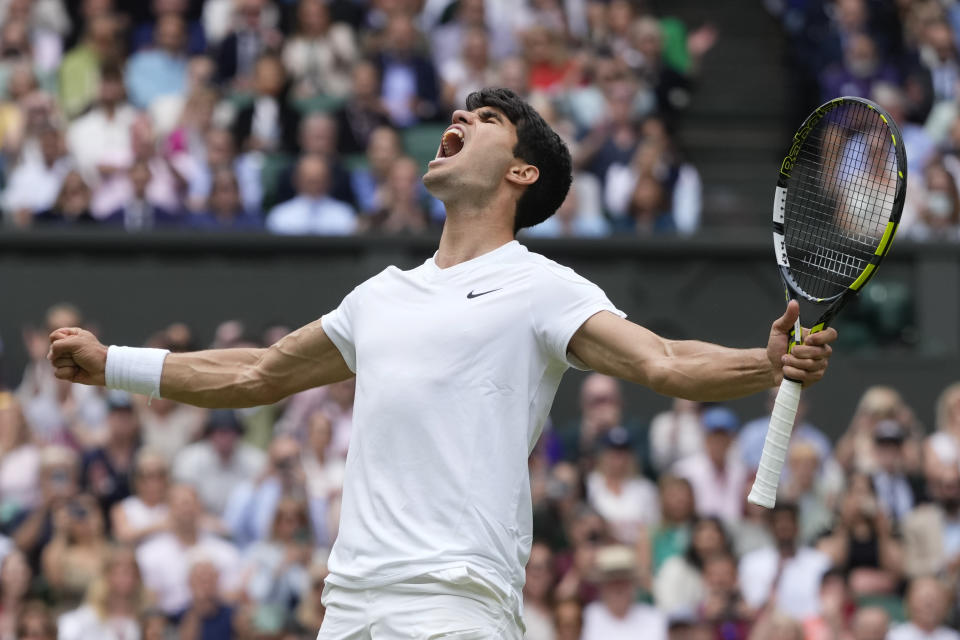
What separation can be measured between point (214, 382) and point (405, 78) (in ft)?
24.8

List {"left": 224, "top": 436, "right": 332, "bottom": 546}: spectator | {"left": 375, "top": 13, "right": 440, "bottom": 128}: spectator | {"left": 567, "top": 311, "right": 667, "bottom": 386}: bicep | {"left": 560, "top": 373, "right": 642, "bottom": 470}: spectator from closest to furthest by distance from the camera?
{"left": 567, "top": 311, "right": 667, "bottom": 386}: bicep, {"left": 224, "top": 436, "right": 332, "bottom": 546}: spectator, {"left": 560, "top": 373, "right": 642, "bottom": 470}: spectator, {"left": 375, "top": 13, "right": 440, "bottom": 128}: spectator

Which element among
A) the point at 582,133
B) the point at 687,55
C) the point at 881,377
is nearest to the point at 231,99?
the point at 582,133

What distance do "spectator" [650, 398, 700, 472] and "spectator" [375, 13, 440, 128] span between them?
3.07 metres

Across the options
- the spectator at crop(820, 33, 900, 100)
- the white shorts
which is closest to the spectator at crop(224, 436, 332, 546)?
the white shorts

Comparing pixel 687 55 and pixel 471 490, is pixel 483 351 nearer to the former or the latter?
pixel 471 490

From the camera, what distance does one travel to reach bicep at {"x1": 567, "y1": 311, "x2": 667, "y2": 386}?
14.1 feet

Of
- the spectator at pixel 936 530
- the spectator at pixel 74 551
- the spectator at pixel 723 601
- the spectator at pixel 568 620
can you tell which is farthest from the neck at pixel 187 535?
the spectator at pixel 936 530

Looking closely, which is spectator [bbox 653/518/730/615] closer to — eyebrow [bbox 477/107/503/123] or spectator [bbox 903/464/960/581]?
spectator [bbox 903/464/960/581]

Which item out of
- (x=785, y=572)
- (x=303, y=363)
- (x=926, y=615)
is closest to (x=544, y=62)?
(x=785, y=572)

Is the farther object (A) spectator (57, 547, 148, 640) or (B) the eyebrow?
(A) spectator (57, 547, 148, 640)

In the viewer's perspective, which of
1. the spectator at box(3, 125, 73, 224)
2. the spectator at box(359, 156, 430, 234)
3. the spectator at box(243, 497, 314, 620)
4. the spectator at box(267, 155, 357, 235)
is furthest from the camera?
the spectator at box(3, 125, 73, 224)

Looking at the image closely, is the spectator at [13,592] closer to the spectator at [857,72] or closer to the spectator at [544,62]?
the spectator at [544,62]

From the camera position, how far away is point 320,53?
1246cm

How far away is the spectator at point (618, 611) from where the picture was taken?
8680 millimetres
